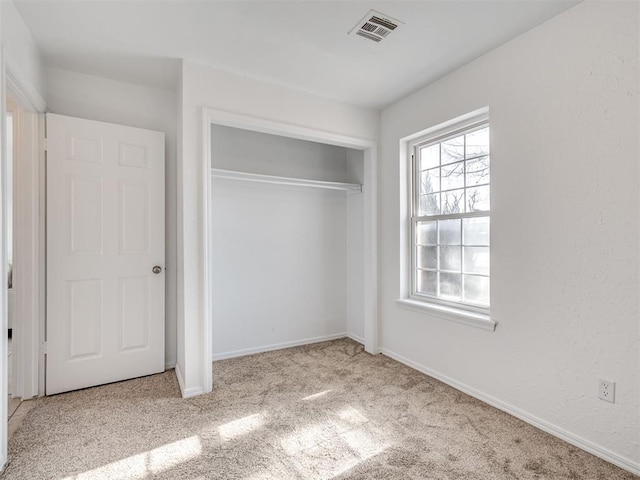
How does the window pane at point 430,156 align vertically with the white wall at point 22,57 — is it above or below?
below

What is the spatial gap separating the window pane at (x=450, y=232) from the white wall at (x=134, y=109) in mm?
2374

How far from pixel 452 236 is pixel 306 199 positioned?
1648mm

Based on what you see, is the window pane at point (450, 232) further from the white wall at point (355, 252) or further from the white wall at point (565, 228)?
the white wall at point (355, 252)

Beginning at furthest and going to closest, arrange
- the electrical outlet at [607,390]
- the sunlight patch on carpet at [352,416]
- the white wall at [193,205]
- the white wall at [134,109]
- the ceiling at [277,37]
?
the white wall at [134,109] < the white wall at [193,205] < the sunlight patch on carpet at [352,416] < the ceiling at [277,37] < the electrical outlet at [607,390]

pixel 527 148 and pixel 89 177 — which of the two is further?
pixel 89 177

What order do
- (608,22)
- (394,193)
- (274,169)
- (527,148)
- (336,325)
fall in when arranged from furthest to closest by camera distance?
(336,325) → (274,169) → (394,193) → (527,148) → (608,22)

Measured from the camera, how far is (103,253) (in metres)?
2.61

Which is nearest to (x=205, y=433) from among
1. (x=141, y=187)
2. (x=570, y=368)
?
(x=141, y=187)

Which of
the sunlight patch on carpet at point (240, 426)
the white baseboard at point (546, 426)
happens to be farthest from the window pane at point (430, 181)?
the sunlight patch on carpet at point (240, 426)

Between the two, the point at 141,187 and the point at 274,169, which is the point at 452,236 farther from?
the point at 141,187

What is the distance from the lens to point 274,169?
3555mm

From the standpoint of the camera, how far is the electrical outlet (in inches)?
68.4

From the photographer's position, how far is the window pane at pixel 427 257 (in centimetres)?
291

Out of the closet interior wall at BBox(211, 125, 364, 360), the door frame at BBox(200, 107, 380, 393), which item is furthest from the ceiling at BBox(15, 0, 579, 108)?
the closet interior wall at BBox(211, 125, 364, 360)
